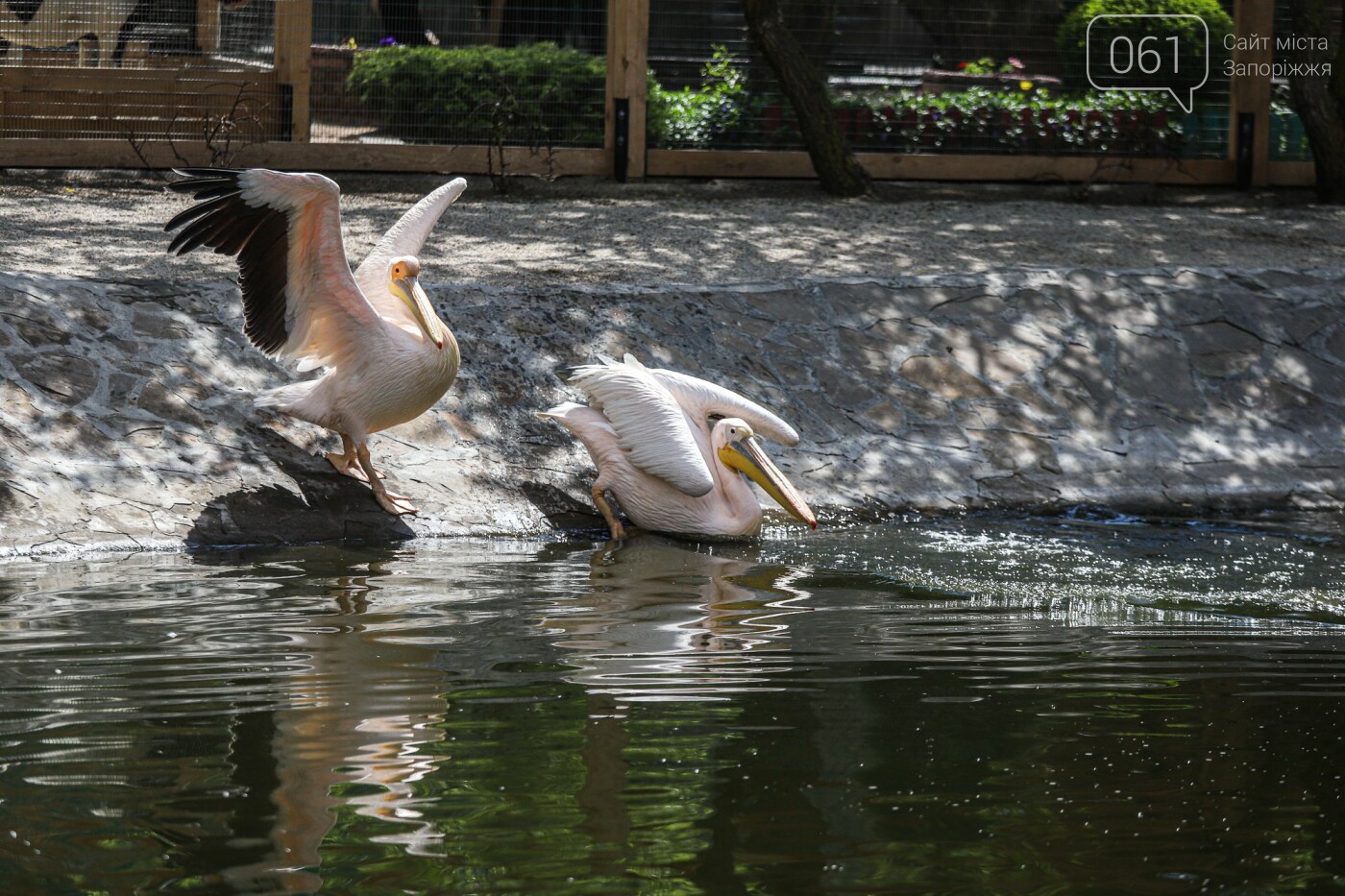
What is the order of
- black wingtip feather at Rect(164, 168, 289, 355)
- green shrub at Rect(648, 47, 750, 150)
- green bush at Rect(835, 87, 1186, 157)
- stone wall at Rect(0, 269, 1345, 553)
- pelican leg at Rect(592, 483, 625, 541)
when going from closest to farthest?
black wingtip feather at Rect(164, 168, 289, 355) → stone wall at Rect(0, 269, 1345, 553) → pelican leg at Rect(592, 483, 625, 541) → green shrub at Rect(648, 47, 750, 150) → green bush at Rect(835, 87, 1186, 157)

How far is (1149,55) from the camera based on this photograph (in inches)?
508

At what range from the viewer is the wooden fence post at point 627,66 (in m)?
11.2

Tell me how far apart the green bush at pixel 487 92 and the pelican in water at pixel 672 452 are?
490cm

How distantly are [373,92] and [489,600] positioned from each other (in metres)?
6.82

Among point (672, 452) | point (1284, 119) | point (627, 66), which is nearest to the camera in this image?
point (672, 452)

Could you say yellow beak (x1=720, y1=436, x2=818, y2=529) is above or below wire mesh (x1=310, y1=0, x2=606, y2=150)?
below

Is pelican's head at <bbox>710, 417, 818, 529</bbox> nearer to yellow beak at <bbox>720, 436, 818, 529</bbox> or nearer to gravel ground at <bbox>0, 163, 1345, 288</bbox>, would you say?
yellow beak at <bbox>720, 436, 818, 529</bbox>

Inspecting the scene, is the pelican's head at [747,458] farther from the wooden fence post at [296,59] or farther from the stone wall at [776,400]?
the wooden fence post at [296,59]

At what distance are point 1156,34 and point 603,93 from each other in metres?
5.03

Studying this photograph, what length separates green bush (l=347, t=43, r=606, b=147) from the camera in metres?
10.8

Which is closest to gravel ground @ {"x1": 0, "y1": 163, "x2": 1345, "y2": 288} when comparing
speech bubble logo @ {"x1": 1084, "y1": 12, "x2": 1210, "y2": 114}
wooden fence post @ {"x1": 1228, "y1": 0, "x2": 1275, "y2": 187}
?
wooden fence post @ {"x1": 1228, "y1": 0, "x2": 1275, "y2": 187}

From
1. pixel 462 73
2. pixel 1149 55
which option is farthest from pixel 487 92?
pixel 1149 55

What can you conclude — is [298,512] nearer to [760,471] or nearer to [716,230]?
[760,471]

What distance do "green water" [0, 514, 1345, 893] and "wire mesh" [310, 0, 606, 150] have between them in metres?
6.08
